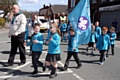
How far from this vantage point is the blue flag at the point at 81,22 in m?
6.61

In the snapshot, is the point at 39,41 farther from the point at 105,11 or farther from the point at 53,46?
the point at 105,11

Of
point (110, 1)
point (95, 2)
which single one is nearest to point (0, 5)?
point (95, 2)

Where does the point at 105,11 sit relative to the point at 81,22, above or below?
above

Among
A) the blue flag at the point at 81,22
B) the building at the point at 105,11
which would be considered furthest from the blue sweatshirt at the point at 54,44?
the building at the point at 105,11

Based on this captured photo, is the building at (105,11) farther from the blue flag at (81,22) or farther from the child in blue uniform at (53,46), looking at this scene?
the child in blue uniform at (53,46)

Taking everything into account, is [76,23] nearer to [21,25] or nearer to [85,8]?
[85,8]

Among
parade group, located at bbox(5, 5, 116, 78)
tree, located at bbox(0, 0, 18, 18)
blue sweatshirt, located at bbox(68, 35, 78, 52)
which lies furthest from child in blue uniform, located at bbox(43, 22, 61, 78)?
tree, located at bbox(0, 0, 18, 18)

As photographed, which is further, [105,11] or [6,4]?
[6,4]

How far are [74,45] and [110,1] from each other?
23.2 meters

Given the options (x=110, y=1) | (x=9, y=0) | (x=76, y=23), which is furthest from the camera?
(x=9, y=0)

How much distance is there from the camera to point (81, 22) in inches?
262

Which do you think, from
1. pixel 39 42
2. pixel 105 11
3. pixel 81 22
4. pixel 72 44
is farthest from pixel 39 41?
pixel 105 11

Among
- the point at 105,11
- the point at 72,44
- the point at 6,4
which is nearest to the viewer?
the point at 72,44

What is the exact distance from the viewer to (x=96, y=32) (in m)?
10.5
